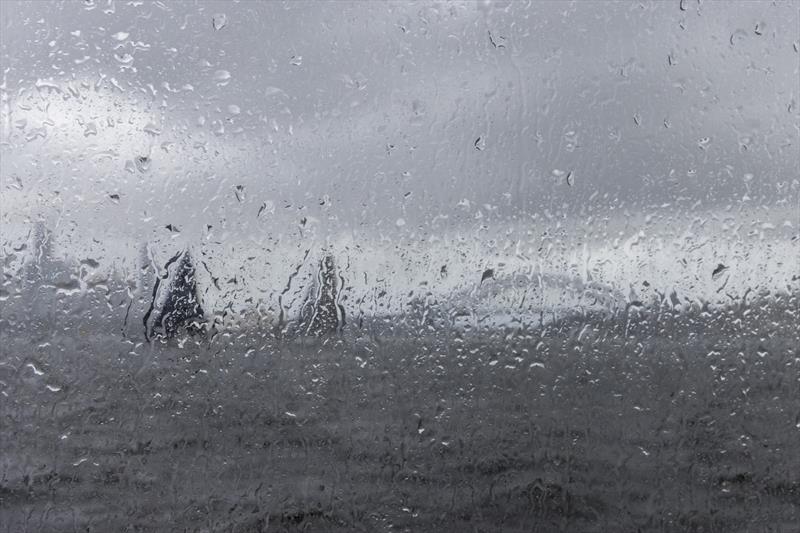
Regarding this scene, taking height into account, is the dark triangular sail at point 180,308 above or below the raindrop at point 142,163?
below

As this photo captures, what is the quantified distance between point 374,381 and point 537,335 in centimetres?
38

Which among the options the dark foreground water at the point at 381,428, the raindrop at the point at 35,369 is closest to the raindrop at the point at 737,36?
the dark foreground water at the point at 381,428

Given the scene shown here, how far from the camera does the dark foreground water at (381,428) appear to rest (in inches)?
52.6

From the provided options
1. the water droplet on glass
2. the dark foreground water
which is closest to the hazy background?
the water droplet on glass

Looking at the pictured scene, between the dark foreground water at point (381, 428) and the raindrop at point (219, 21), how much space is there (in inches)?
29.7

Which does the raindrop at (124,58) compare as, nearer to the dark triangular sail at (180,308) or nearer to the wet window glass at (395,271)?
the wet window glass at (395,271)

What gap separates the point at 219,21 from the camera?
1.47 metres

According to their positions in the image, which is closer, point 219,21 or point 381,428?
point 381,428

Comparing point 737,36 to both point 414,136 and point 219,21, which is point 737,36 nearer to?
point 414,136

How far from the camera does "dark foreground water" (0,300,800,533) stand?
52.6 inches

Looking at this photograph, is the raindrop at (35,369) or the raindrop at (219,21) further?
the raindrop at (219,21)

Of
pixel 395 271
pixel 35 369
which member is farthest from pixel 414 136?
pixel 35 369

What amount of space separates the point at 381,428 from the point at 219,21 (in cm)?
104

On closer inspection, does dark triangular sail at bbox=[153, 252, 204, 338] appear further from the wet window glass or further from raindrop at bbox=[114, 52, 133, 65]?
raindrop at bbox=[114, 52, 133, 65]
